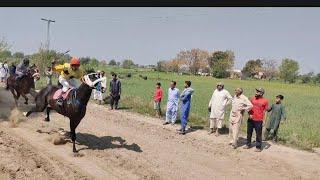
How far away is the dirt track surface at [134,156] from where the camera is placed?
9.82 m

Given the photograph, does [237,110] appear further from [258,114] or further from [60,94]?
[60,94]

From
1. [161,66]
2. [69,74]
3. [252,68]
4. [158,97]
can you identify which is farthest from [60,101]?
[252,68]

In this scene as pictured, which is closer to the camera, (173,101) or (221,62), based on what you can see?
(173,101)

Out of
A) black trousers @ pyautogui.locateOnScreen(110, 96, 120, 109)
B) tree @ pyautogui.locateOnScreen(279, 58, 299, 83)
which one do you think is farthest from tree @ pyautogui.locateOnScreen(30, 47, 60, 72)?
tree @ pyautogui.locateOnScreen(279, 58, 299, 83)

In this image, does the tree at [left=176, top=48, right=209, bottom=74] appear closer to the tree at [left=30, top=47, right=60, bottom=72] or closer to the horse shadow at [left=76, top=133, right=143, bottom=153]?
the tree at [left=30, top=47, right=60, bottom=72]

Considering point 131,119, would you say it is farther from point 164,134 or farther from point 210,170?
point 210,170

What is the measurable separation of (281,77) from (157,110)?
116761 millimetres

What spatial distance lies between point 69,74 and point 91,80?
1.43m

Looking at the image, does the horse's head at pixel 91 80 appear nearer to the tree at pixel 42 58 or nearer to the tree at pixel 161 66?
the tree at pixel 42 58

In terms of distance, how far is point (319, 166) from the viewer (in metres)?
12.3

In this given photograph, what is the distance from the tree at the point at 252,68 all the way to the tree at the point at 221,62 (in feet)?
15.0

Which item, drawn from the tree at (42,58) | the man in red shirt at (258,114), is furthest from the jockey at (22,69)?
the tree at (42,58)

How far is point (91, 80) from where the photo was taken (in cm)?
1117

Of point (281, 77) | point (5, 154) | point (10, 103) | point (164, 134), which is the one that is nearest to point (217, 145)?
point (164, 134)
